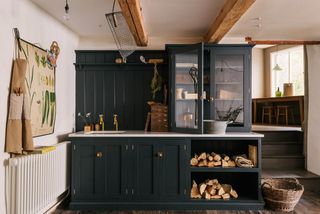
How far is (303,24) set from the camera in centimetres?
384

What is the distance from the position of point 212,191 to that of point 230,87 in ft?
4.65

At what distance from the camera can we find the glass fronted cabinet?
3875 millimetres

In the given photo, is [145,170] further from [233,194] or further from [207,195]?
[233,194]

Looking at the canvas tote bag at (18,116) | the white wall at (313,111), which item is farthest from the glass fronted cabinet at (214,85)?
the canvas tote bag at (18,116)

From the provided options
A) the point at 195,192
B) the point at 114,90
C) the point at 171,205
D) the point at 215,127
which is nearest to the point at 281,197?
the point at 195,192

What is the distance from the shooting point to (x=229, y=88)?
4.03 m

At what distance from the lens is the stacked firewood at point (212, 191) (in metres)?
3.73

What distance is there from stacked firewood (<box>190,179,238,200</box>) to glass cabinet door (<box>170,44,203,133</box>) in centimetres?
77

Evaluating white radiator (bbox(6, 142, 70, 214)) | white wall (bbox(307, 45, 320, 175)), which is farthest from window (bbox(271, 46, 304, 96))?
white radiator (bbox(6, 142, 70, 214))

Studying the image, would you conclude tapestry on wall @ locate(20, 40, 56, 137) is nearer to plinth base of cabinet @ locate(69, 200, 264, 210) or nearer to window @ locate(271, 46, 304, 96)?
plinth base of cabinet @ locate(69, 200, 264, 210)

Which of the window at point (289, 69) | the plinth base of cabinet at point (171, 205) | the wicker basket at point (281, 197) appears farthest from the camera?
the window at point (289, 69)

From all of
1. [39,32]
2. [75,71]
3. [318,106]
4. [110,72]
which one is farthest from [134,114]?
[318,106]

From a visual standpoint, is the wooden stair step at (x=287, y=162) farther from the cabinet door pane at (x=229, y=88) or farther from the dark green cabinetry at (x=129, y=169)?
the dark green cabinetry at (x=129, y=169)

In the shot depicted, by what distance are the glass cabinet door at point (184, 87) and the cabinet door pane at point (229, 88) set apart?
349 millimetres
